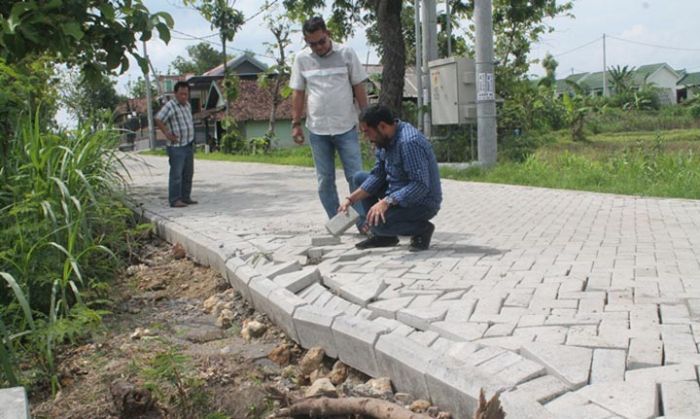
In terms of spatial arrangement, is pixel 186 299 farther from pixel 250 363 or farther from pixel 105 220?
pixel 250 363

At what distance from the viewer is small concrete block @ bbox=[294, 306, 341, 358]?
3531 mm

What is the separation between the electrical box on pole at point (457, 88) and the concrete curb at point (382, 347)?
9.02 meters

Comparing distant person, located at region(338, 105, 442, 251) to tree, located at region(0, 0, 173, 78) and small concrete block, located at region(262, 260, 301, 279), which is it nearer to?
small concrete block, located at region(262, 260, 301, 279)

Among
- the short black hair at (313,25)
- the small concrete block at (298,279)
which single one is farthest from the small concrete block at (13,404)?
the short black hair at (313,25)

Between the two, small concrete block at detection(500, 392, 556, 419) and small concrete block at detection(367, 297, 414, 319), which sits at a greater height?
small concrete block at detection(367, 297, 414, 319)

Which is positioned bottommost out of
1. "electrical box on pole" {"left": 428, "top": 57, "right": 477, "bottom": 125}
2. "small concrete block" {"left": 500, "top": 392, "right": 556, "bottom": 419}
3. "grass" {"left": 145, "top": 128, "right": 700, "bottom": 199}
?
"small concrete block" {"left": 500, "top": 392, "right": 556, "bottom": 419}

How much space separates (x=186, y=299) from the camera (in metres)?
5.19

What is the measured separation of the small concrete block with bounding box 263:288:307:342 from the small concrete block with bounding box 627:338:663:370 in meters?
1.69

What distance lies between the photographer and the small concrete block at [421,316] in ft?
11.3

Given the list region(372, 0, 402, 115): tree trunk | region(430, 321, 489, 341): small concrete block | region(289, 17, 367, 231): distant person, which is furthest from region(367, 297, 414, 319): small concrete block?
region(372, 0, 402, 115): tree trunk

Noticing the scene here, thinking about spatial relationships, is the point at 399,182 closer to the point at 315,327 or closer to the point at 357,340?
the point at 315,327

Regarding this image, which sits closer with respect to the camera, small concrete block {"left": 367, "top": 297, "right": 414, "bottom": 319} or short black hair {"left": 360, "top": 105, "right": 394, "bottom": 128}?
small concrete block {"left": 367, "top": 297, "right": 414, "bottom": 319}

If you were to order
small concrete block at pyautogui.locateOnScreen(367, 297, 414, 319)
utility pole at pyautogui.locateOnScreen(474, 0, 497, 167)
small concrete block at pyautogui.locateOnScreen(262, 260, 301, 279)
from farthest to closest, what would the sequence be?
utility pole at pyautogui.locateOnScreen(474, 0, 497, 167), small concrete block at pyautogui.locateOnScreen(262, 260, 301, 279), small concrete block at pyautogui.locateOnScreen(367, 297, 414, 319)

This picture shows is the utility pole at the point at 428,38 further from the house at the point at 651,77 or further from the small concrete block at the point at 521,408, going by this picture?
the house at the point at 651,77
